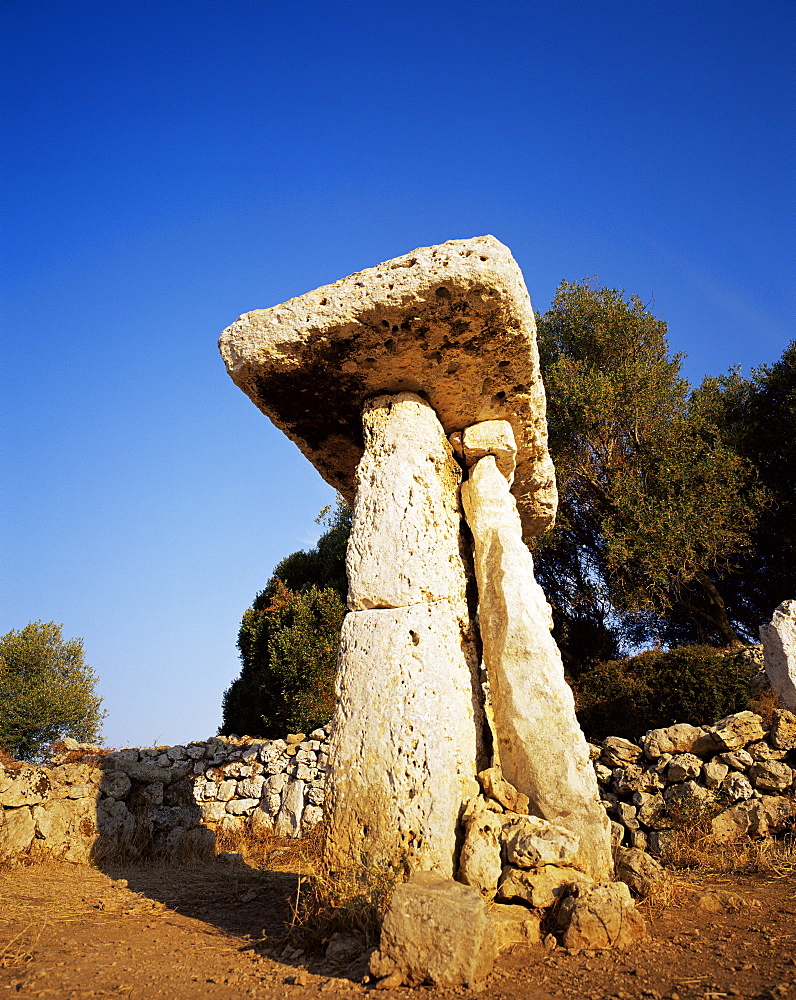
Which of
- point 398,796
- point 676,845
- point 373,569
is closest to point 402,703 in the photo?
point 398,796

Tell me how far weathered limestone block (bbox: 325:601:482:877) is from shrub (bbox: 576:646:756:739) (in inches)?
269

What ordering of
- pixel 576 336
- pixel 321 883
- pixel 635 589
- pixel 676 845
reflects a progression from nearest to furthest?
pixel 321 883 → pixel 676 845 → pixel 635 589 → pixel 576 336

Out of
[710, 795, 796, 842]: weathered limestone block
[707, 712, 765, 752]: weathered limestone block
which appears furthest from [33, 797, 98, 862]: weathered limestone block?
[707, 712, 765, 752]: weathered limestone block

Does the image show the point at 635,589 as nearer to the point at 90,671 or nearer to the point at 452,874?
the point at 452,874

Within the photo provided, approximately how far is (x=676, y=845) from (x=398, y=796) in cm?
395

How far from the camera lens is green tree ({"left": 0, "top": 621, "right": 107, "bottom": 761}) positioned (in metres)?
15.3

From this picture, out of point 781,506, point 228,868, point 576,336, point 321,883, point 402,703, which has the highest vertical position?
point 576,336

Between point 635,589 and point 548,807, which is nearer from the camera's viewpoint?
point 548,807

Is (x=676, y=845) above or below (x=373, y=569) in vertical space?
below

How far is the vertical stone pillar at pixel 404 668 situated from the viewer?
3.45 meters

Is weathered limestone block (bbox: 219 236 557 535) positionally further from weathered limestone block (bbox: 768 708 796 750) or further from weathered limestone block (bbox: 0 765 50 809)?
weathered limestone block (bbox: 0 765 50 809)

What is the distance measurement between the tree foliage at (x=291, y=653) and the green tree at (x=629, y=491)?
5075 millimetres

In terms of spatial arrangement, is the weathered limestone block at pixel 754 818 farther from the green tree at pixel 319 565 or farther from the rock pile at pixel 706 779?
the green tree at pixel 319 565

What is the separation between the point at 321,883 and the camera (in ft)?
11.0
